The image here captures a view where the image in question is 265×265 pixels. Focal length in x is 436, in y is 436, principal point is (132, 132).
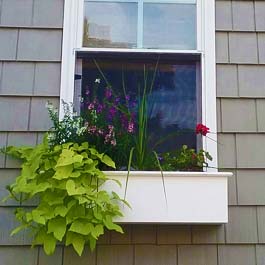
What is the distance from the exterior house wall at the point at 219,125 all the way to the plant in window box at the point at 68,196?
21 centimetres

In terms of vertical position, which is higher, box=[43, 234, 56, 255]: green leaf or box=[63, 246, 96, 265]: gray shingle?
box=[43, 234, 56, 255]: green leaf

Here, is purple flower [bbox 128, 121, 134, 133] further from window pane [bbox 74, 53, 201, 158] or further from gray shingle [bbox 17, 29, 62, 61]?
gray shingle [bbox 17, 29, 62, 61]

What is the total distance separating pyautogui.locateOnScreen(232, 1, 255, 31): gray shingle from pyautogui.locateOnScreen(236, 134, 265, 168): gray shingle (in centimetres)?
59

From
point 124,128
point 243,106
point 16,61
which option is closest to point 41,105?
point 16,61

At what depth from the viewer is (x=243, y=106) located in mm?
2250

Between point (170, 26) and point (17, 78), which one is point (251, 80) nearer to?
point (170, 26)

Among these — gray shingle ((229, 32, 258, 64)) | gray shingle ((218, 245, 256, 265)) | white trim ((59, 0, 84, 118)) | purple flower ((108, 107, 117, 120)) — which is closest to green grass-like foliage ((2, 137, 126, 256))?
purple flower ((108, 107, 117, 120))

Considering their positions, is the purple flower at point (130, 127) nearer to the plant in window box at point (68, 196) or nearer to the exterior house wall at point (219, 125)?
the plant in window box at point (68, 196)

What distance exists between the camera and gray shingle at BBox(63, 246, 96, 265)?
2049 millimetres

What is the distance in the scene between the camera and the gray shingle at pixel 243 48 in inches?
90.7

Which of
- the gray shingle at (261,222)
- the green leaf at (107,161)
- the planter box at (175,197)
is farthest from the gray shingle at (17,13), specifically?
the gray shingle at (261,222)

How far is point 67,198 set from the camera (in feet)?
6.11

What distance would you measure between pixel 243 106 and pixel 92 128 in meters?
0.80

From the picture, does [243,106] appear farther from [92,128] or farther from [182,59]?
[92,128]
